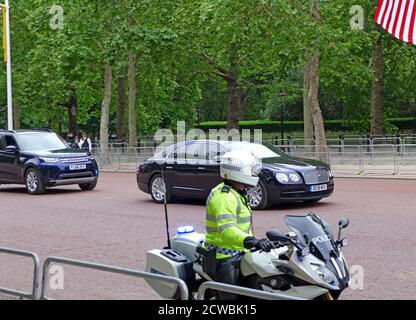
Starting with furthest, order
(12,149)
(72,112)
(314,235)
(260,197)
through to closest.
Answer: (72,112) < (12,149) < (260,197) < (314,235)

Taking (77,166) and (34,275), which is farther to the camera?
(77,166)

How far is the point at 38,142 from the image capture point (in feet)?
68.5

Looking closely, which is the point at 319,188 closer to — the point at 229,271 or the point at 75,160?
the point at 75,160

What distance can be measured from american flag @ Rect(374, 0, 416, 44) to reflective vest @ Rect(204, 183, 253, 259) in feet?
42.5

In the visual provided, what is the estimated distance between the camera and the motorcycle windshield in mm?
5137

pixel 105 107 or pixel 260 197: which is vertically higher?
pixel 105 107

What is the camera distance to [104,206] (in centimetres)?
1627

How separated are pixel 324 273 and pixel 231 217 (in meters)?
0.83

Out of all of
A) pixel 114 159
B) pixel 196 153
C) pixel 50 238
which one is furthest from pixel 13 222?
pixel 114 159

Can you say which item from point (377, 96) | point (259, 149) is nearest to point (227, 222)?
point (259, 149)

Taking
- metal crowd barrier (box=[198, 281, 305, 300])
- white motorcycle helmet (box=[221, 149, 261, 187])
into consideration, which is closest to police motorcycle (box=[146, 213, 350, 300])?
metal crowd barrier (box=[198, 281, 305, 300])

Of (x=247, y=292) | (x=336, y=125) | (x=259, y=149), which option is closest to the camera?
(x=247, y=292)

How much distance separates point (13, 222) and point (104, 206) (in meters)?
2.83

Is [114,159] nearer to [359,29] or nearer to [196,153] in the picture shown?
[359,29]
